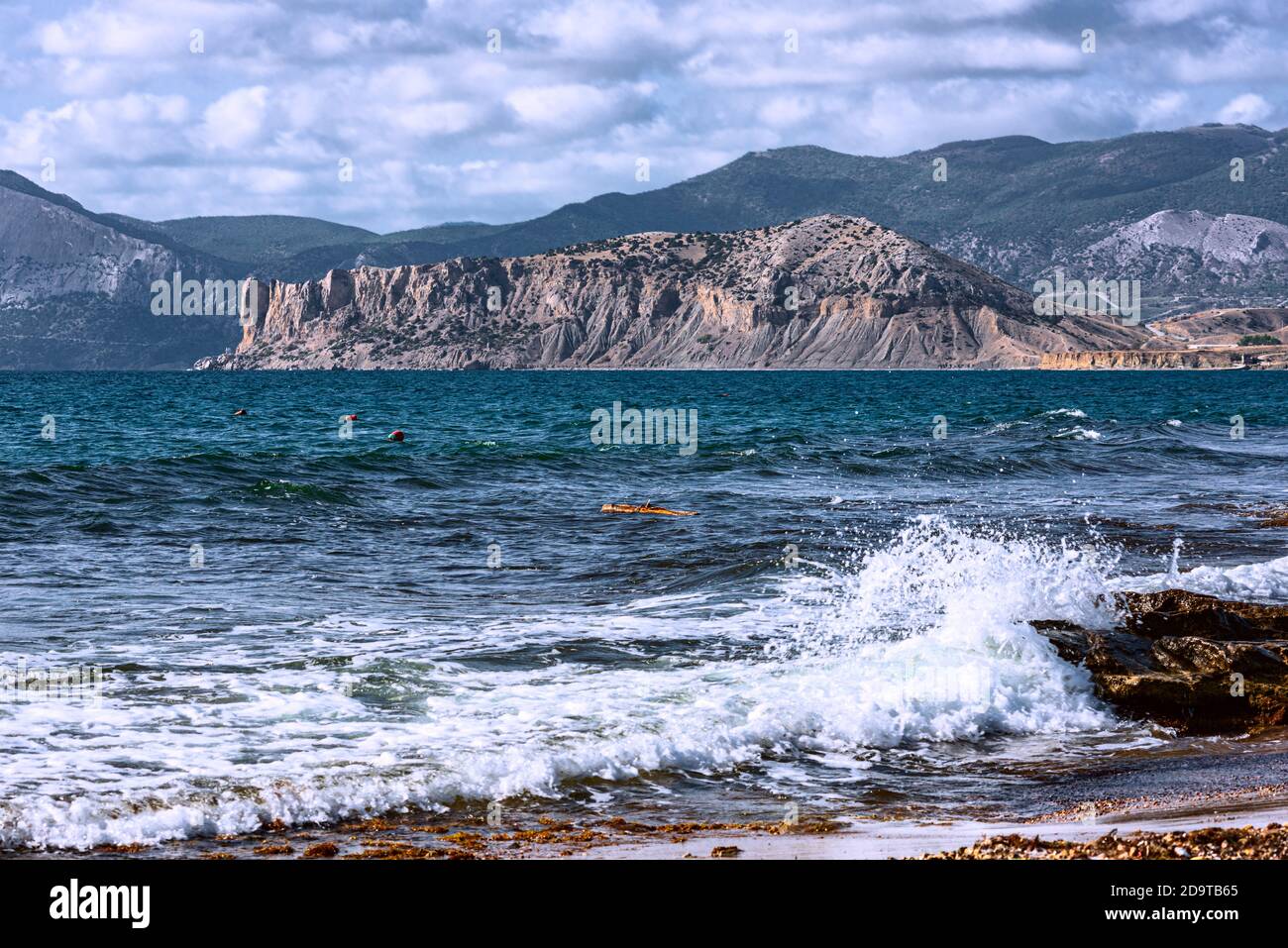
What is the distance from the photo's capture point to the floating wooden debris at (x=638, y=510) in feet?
85.7

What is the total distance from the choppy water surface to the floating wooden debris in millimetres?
790

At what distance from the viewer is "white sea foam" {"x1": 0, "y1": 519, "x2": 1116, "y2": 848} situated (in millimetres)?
9188

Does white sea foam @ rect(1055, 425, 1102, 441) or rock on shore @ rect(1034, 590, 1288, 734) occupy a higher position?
white sea foam @ rect(1055, 425, 1102, 441)

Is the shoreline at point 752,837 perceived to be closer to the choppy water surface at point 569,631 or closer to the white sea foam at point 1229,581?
the choppy water surface at point 569,631

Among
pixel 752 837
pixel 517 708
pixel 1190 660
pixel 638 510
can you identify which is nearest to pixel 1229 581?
pixel 1190 660

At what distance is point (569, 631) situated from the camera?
15.3m

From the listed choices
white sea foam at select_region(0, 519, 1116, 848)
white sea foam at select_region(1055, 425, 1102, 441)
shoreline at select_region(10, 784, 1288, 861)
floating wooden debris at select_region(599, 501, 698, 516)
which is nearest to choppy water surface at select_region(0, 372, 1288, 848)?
white sea foam at select_region(0, 519, 1116, 848)

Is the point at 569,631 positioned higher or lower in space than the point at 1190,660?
lower

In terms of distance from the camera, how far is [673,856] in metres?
7.67

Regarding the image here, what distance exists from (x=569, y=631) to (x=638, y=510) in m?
11.2

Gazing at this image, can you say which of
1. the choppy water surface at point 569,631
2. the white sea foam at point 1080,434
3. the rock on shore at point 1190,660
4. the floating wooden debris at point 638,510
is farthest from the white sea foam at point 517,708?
the white sea foam at point 1080,434

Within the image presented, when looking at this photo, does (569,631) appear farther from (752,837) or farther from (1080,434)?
(1080,434)

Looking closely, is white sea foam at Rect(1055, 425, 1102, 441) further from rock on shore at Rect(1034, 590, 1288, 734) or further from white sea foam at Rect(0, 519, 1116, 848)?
rock on shore at Rect(1034, 590, 1288, 734)
